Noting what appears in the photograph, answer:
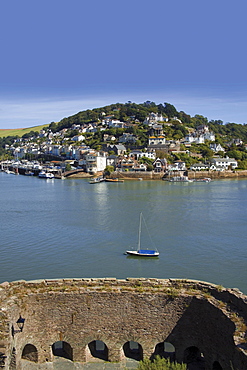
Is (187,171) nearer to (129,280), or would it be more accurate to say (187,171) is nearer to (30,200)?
(30,200)

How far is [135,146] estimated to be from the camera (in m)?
97.8

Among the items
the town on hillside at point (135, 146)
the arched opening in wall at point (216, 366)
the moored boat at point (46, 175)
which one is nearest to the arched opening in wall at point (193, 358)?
the arched opening in wall at point (216, 366)

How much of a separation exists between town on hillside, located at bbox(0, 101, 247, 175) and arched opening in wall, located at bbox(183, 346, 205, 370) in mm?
69733

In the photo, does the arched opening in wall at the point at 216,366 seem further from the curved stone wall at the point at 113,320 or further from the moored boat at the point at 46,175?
the moored boat at the point at 46,175

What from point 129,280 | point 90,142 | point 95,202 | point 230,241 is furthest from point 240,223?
point 90,142

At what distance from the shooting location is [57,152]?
112 metres

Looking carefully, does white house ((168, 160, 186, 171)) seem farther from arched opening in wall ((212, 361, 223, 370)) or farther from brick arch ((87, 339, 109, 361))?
arched opening in wall ((212, 361, 223, 370))

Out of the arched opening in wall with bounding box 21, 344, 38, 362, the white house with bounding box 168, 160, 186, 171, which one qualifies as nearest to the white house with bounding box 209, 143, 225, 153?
the white house with bounding box 168, 160, 186, 171

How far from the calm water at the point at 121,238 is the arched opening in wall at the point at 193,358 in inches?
261

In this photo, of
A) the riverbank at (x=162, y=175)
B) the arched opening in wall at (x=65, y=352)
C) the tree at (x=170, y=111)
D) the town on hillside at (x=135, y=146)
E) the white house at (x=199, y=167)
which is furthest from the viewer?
the tree at (x=170, y=111)

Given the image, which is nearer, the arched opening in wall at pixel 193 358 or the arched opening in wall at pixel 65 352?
the arched opening in wall at pixel 193 358

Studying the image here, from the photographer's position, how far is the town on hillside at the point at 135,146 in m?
84.1

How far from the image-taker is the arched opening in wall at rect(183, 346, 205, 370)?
A: 8560 mm

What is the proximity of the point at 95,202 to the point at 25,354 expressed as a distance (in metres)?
33.0
